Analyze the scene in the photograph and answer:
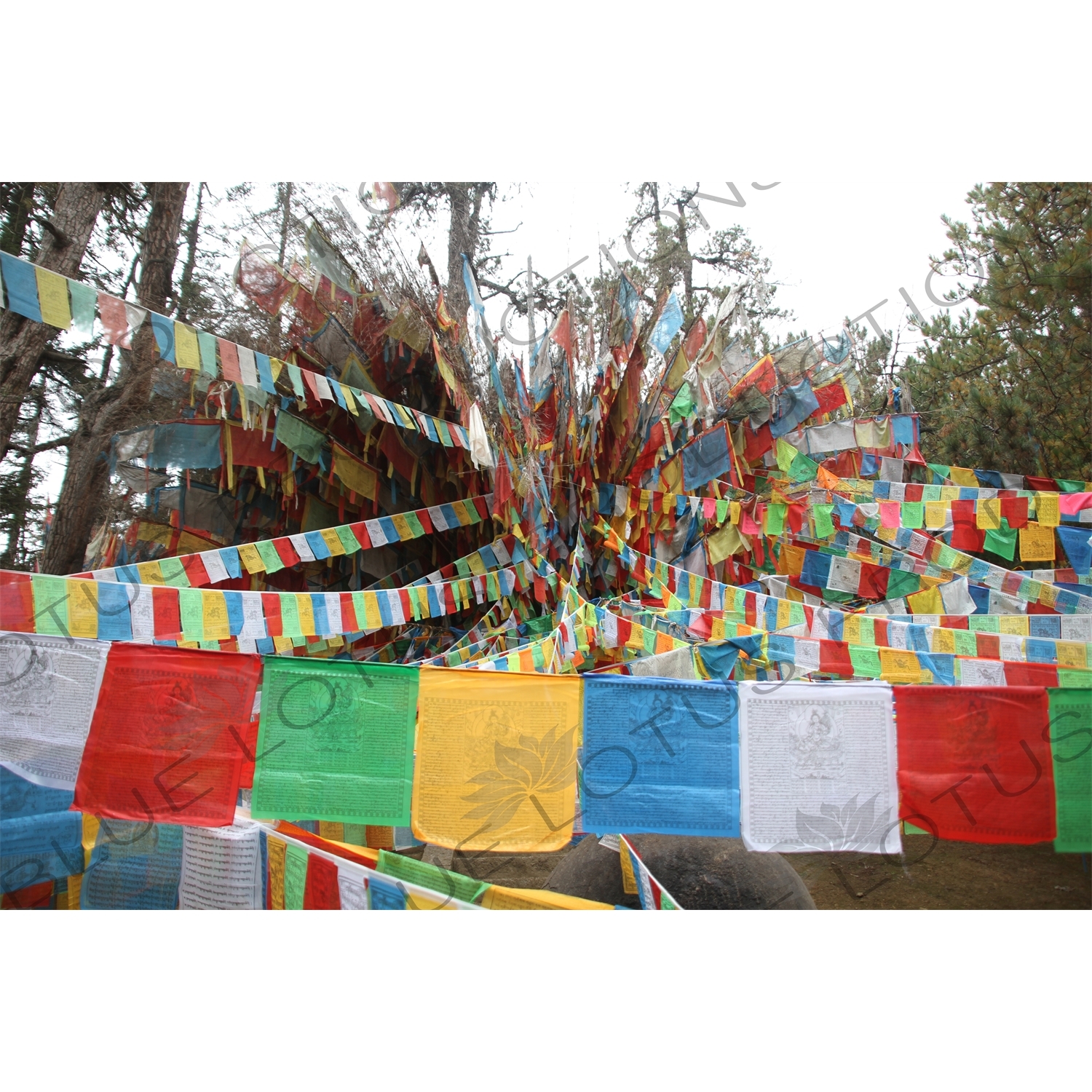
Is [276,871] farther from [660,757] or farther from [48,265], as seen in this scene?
[48,265]

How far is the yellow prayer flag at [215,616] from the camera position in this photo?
158 inches

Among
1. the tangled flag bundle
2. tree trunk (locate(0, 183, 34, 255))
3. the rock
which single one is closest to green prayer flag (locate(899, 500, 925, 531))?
the tangled flag bundle

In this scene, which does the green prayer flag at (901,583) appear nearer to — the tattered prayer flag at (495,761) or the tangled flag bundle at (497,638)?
the tangled flag bundle at (497,638)

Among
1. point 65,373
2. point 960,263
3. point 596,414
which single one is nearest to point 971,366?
point 960,263

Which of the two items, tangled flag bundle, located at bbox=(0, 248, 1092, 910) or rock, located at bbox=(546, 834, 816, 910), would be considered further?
rock, located at bbox=(546, 834, 816, 910)

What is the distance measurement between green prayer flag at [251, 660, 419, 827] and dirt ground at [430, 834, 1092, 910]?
2.24m

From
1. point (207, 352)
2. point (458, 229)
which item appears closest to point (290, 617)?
point (207, 352)

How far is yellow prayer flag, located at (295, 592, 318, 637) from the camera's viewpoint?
4465 mm

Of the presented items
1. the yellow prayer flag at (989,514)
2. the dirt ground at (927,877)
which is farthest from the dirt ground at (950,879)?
the yellow prayer flag at (989,514)

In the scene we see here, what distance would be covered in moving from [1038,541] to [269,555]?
7.06 meters

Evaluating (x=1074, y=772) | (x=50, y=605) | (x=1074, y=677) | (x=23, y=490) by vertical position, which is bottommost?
(x=1074, y=772)

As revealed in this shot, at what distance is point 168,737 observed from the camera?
302 cm

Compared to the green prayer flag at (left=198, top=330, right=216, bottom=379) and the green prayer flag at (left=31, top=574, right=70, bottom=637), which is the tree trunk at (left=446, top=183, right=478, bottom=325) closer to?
the green prayer flag at (left=198, top=330, right=216, bottom=379)

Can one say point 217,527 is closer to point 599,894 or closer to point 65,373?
point 65,373
